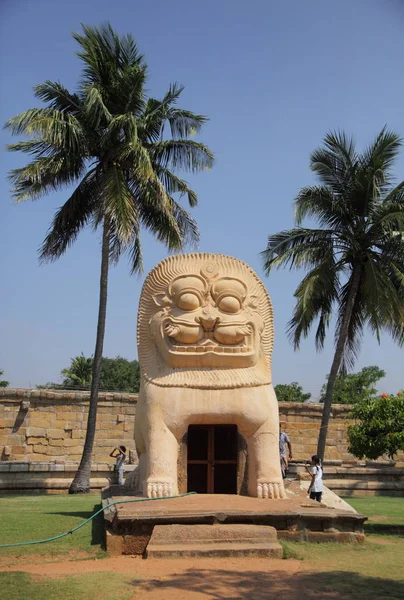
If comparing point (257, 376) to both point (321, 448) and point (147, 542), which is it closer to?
point (147, 542)

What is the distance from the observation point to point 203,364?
8.60 m

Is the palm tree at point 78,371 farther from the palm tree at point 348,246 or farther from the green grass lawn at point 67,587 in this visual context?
the green grass lawn at point 67,587

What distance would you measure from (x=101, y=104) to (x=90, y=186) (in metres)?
1.94

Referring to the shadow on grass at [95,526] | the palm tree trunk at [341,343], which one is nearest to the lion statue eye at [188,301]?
the shadow on grass at [95,526]

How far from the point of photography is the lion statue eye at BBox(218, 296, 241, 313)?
28.6ft

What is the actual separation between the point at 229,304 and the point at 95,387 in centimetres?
652

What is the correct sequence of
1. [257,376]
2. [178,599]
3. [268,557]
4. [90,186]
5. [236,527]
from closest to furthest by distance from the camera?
[178,599] < [268,557] < [236,527] < [257,376] < [90,186]

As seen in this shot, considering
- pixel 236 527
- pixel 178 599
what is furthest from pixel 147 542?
pixel 178 599

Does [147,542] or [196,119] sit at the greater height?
[196,119]

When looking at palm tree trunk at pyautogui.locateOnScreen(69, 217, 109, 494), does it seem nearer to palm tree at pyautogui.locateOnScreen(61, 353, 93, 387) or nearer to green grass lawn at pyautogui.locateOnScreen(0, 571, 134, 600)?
green grass lawn at pyautogui.locateOnScreen(0, 571, 134, 600)

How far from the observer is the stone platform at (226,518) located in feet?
21.8

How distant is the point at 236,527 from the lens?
21.9 ft

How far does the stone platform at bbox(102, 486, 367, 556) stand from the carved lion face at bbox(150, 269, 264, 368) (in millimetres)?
1876

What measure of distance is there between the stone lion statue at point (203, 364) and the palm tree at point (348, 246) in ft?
21.5
